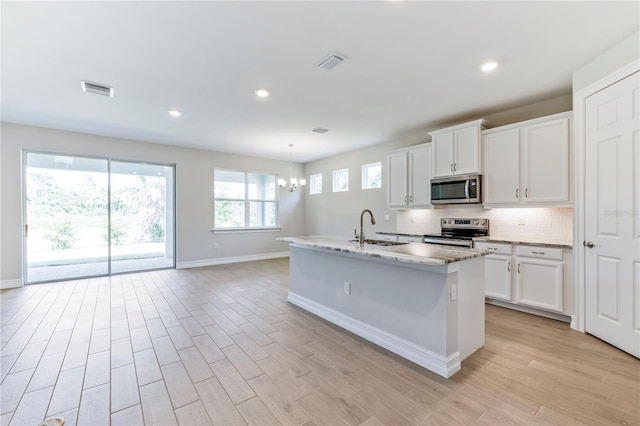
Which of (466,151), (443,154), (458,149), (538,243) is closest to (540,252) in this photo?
(538,243)

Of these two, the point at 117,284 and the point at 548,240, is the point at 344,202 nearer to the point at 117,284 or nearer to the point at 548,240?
the point at 548,240

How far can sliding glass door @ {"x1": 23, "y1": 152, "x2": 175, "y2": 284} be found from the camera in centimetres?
491

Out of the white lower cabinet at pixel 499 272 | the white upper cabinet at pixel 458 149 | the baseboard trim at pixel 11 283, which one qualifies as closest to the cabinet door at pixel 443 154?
the white upper cabinet at pixel 458 149

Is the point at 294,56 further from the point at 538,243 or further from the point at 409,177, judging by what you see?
the point at 538,243

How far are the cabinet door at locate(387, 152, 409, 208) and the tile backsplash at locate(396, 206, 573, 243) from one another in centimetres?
61

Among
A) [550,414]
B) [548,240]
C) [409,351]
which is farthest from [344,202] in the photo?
[550,414]

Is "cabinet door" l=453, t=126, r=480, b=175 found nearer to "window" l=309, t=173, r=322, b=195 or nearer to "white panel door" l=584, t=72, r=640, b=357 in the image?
"white panel door" l=584, t=72, r=640, b=357

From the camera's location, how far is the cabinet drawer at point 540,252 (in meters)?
3.21

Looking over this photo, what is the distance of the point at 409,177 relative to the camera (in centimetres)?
500

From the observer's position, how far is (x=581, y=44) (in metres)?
2.46

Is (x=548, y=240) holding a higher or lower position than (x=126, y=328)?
higher

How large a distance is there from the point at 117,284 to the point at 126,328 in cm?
231

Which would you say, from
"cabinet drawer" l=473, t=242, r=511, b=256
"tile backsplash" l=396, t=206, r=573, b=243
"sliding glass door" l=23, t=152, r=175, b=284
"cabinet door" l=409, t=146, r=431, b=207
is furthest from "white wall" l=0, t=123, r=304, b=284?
"cabinet drawer" l=473, t=242, r=511, b=256

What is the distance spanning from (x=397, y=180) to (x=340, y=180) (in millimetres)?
2127
